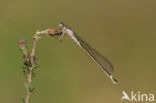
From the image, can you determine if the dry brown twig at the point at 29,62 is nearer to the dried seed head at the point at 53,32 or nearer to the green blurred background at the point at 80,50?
the dried seed head at the point at 53,32

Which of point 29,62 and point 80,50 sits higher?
point 80,50

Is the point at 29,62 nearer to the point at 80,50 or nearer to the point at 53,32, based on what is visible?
the point at 53,32

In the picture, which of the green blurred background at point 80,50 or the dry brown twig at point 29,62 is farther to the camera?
the green blurred background at point 80,50

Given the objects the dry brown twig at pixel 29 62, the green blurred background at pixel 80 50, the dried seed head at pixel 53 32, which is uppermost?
the green blurred background at pixel 80 50

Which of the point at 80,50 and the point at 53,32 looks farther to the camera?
the point at 80,50

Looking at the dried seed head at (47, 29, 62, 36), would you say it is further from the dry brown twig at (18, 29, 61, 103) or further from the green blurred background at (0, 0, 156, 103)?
the green blurred background at (0, 0, 156, 103)

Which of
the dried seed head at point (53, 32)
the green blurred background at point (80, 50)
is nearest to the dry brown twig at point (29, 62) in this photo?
the dried seed head at point (53, 32)

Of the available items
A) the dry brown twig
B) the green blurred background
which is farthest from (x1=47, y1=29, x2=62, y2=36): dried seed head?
the green blurred background

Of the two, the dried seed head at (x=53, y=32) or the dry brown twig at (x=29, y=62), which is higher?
the dried seed head at (x=53, y=32)

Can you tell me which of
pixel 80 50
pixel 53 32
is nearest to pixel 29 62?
pixel 53 32
